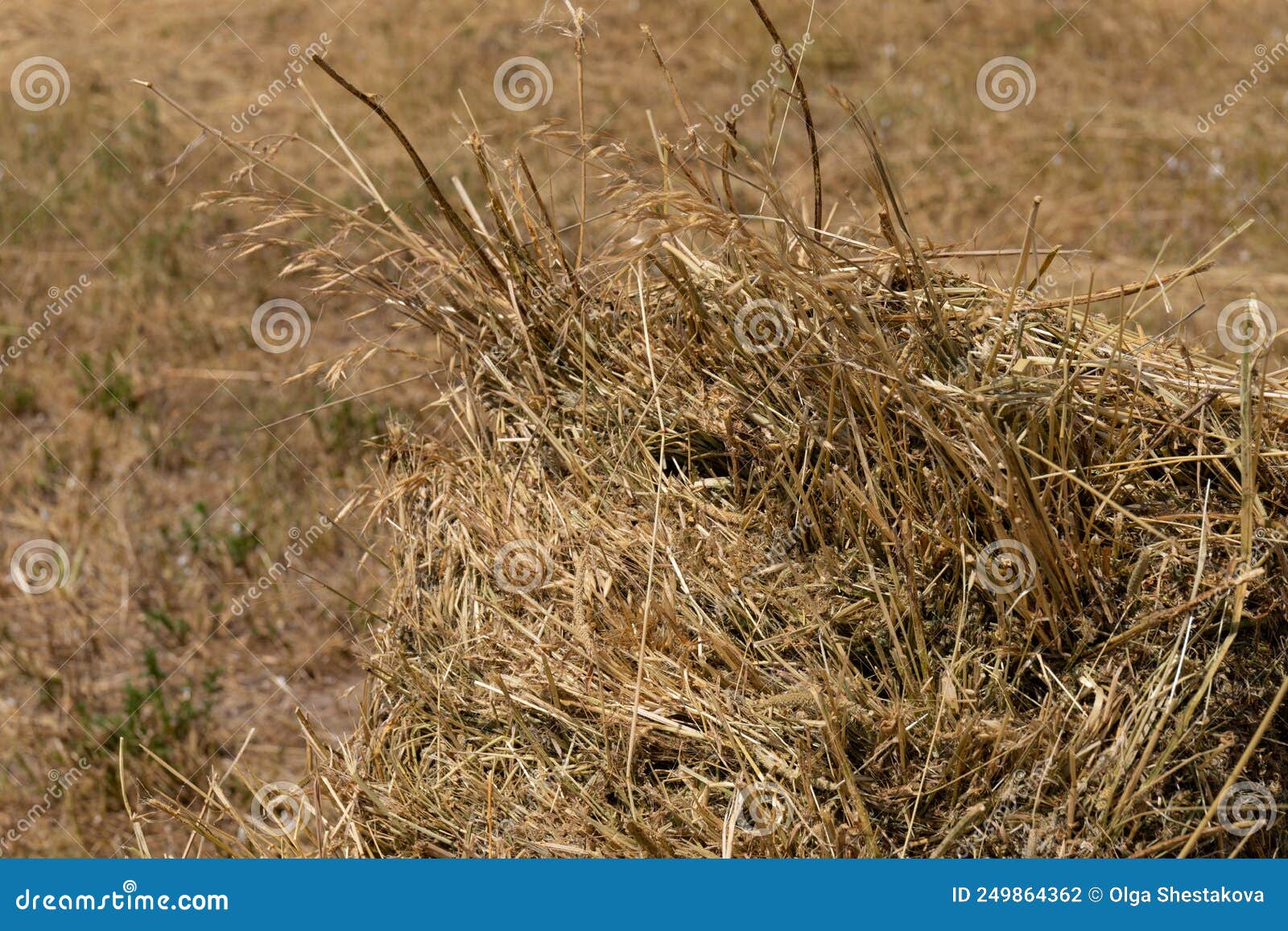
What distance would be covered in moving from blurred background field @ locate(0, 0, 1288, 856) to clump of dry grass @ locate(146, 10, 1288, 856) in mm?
315

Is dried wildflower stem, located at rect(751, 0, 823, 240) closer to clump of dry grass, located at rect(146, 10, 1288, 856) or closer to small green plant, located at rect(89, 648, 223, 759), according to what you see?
clump of dry grass, located at rect(146, 10, 1288, 856)

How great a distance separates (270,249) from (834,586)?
5303 millimetres

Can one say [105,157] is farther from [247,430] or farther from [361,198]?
[247,430]

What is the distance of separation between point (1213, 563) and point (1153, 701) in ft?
1.00

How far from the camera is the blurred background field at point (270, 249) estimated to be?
4105mm

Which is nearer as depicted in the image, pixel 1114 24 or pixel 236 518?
pixel 236 518

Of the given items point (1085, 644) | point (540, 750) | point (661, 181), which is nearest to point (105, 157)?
point (661, 181)

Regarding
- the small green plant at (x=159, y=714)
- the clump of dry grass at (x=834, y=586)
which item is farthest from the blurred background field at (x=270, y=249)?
the clump of dry grass at (x=834, y=586)

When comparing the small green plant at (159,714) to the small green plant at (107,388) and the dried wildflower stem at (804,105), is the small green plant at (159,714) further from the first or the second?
the dried wildflower stem at (804,105)

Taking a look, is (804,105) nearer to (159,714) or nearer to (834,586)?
(834,586)

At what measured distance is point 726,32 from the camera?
27.1 ft

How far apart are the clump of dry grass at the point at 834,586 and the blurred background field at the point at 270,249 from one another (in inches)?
12.4

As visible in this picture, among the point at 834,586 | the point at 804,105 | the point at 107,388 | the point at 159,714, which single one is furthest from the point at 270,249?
the point at 834,586

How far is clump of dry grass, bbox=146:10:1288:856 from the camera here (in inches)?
80.4
